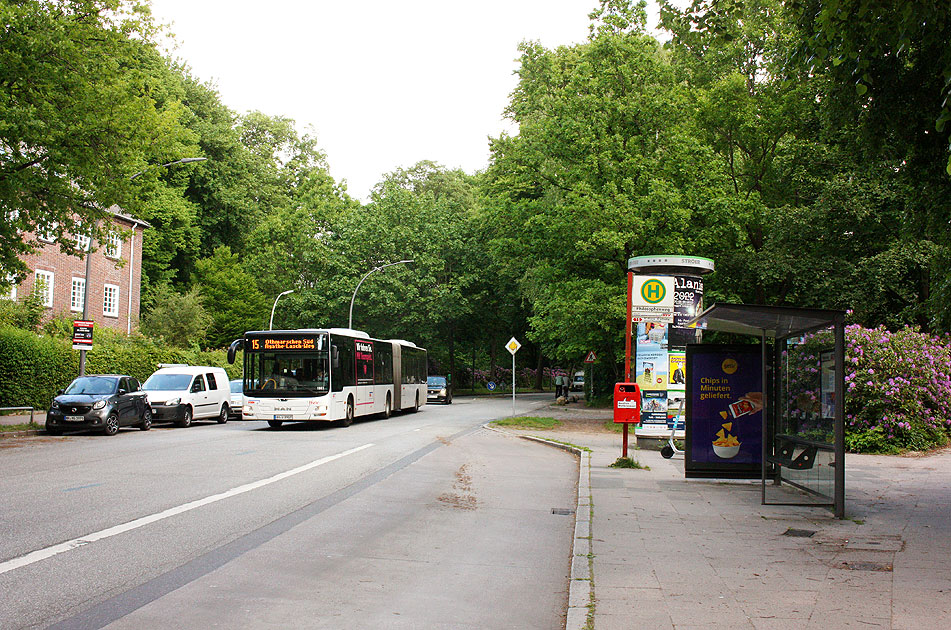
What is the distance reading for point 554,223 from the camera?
2986cm

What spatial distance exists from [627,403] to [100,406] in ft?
47.2

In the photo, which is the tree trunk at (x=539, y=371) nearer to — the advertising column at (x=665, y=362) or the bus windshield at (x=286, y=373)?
the bus windshield at (x=286, y=373)

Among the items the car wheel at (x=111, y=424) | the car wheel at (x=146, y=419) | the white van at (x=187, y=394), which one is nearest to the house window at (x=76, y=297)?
the white van at (x=187, y=394)

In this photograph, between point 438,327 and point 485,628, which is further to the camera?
point 438,327

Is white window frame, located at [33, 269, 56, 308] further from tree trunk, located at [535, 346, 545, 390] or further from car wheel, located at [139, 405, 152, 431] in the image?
tree trunk, located at [535, 346, 545, 390]

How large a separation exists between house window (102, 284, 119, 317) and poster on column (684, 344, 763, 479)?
4163 cm

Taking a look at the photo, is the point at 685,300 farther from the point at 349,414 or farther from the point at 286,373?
the point at 349,414

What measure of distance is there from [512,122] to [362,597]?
141 feet

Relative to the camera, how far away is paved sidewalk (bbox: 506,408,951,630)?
541cm

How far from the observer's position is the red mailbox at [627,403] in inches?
560

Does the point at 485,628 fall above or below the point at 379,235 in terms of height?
below

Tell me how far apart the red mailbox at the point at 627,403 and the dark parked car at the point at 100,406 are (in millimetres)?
14112

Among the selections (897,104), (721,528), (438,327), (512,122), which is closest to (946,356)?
(897,104)

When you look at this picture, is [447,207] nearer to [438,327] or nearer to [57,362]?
[438,327]
